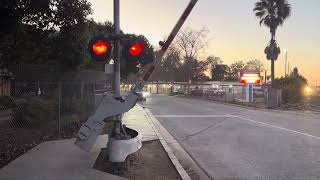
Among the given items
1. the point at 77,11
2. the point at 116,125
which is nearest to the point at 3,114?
the point at 77,11

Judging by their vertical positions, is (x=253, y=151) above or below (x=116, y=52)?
below

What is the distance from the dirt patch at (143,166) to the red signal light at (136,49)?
220cm

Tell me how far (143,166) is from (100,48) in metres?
2.71

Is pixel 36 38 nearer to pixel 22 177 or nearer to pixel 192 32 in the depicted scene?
pixel 22 177

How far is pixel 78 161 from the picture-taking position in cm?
938

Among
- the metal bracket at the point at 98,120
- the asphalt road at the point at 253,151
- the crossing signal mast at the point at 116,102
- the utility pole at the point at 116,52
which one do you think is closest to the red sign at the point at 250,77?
the asphalt road at the point at 253,151

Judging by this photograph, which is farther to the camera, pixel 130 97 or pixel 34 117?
pixel 34 117

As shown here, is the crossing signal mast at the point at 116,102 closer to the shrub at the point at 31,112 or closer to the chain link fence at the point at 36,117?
the chain link fence at the point at 36,117

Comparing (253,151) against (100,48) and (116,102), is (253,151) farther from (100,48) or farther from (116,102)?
(100,48)

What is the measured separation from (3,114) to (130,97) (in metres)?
Answer: 12.0

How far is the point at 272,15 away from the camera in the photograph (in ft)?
167

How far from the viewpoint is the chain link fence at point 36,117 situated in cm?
1297

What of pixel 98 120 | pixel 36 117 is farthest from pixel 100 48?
pixel 36 117

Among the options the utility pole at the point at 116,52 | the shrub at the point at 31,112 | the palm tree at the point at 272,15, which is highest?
the palm tree at the point at 272,15
